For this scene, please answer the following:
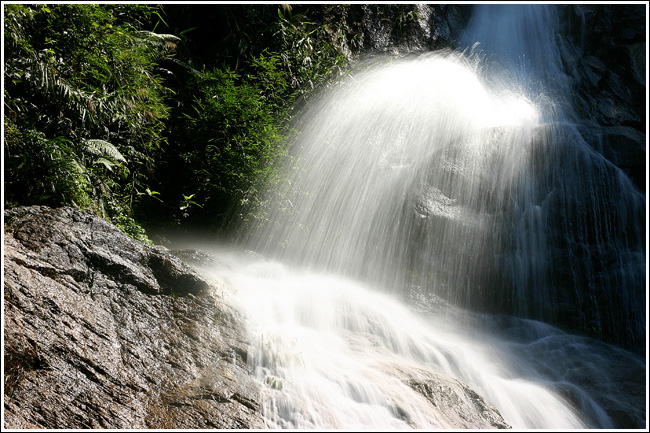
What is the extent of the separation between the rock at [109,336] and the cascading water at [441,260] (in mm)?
585

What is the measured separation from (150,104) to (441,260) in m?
6.88

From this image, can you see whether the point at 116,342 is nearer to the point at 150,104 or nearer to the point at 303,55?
the point at 150,104

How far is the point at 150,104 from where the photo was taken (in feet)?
22.3

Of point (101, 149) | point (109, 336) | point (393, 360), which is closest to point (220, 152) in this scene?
point (101, 149)

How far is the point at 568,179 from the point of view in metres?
10.3

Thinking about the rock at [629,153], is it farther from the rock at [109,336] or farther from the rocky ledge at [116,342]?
the rock at [109,336]

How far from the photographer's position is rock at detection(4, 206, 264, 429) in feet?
8.98

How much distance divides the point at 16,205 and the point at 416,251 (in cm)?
742

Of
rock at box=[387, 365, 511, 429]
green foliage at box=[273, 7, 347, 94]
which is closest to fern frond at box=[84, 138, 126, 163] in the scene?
rock at box=[387, 365, 511, 429]

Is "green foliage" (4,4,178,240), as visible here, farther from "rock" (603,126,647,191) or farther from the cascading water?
"rock" (603,126,647,191)

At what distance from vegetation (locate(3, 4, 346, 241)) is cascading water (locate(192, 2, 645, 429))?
3.88 ft

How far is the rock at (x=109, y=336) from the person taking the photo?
108 inches

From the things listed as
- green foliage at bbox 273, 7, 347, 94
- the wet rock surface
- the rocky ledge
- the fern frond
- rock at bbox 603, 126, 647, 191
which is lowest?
the wet rock surface

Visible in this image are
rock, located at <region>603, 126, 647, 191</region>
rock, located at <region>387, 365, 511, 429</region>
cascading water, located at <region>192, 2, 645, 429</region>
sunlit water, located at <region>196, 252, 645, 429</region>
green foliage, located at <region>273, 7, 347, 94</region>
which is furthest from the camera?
rock, located at <region>603, 126, 647, 191</region>
